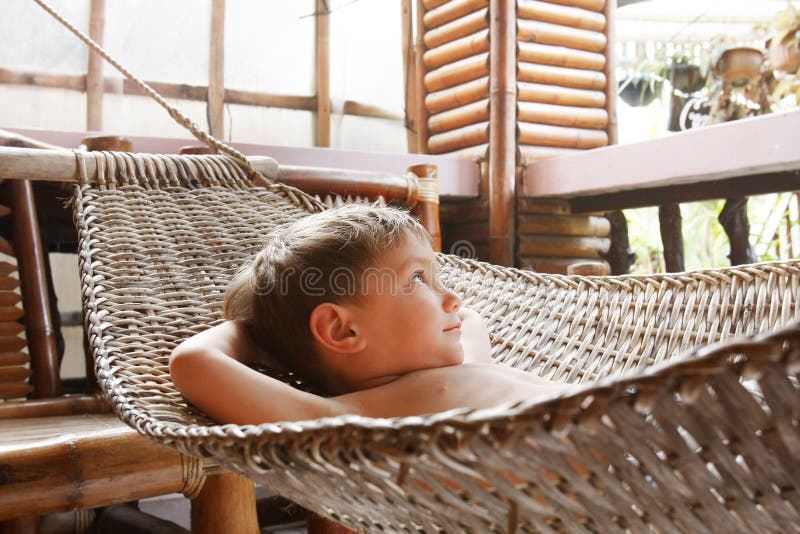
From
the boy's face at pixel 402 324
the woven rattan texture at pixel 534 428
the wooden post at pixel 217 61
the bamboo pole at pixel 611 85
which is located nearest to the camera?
the woven rattan texture at pixel 534 428

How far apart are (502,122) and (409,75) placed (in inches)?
33.9

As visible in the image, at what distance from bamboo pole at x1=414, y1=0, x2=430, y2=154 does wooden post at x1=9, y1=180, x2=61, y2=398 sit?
6.11ft

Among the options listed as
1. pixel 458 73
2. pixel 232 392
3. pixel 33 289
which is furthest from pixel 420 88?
pixel 232 392

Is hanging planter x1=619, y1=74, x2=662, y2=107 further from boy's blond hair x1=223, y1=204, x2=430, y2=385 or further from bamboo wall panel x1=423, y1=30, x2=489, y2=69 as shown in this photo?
boy's blond hair x1=223, y1=204, x2=430, y2=385

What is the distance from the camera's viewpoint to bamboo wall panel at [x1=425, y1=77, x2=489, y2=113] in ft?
10.1

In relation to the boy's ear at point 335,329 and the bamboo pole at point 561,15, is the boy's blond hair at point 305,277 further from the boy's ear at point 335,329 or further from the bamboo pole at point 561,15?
the bamboo pole at point 561,15

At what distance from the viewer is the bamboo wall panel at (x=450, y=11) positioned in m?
3.06

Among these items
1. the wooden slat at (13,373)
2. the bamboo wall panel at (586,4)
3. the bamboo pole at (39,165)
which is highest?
the bamboo wall panel at (586,4)

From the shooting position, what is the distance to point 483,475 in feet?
1.94

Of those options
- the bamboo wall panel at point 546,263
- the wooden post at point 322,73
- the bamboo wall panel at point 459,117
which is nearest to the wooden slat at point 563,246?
the bamboo wall panel at point 546,263

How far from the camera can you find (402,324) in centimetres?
110

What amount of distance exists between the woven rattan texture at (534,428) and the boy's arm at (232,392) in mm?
46

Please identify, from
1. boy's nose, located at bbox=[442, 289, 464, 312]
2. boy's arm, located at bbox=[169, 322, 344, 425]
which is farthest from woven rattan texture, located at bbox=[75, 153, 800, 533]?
boy's nose, located at bbox=[442, 289, 464, 312]

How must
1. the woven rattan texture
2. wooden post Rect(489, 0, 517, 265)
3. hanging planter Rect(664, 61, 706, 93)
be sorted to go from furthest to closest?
hanging planter Rect(664, 61, 706, 93), wooden post Rect(489, 0, 517, 265), the woven rattan texture
